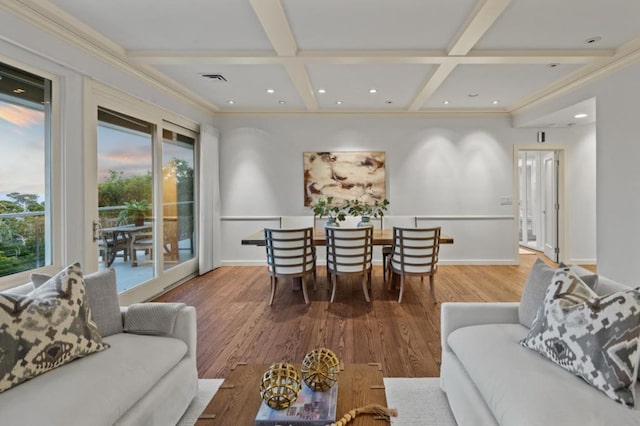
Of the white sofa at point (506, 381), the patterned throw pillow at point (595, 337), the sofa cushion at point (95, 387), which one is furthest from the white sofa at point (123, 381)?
the patterned throw pillow at point (595, 337)

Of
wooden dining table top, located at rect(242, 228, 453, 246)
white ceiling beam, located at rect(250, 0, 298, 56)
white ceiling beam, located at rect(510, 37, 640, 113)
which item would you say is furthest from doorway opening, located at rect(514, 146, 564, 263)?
white ceiling beam, located at rect(250, 0, 298, 56)

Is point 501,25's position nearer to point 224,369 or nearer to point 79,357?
point 224,369

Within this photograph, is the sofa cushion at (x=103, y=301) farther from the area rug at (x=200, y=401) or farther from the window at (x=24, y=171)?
the window at (x=24, y=171)

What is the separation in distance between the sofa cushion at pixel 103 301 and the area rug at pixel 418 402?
1.70 metres

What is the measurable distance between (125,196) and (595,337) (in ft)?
14.0

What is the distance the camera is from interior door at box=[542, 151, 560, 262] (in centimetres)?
642

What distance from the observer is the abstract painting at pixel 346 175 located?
247 inches

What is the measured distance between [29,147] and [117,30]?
1.26 metres

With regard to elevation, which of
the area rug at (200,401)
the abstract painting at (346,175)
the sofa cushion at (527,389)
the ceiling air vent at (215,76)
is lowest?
the area rug at (200,401)

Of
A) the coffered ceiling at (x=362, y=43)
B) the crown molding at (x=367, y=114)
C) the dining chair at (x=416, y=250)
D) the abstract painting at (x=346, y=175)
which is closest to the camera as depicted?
the coffered ceiling at (x=362, y=43)

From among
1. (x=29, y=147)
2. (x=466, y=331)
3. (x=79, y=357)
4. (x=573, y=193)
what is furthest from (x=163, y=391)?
(x=573, y=193)

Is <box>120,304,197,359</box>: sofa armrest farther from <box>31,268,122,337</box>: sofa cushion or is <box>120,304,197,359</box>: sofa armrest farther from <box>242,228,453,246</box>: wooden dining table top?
<box>242,228,453,246</box>: wooden dining table top

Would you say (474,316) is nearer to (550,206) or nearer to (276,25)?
(276,25)

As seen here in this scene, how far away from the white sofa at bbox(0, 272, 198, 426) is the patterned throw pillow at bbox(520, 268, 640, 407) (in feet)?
6.13
